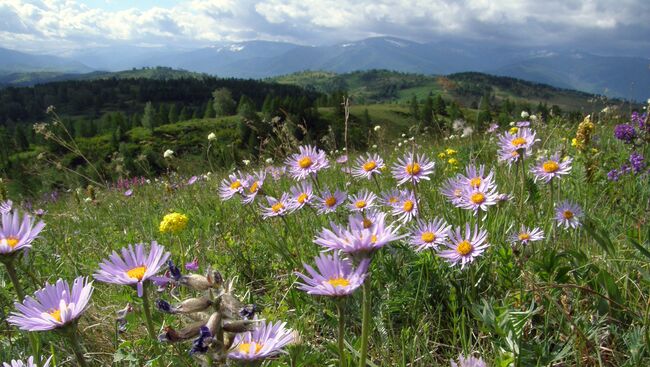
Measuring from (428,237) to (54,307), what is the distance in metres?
1.68

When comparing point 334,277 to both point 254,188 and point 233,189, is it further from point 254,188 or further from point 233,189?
point 233,189

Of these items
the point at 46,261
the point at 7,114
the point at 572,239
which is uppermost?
the point at 572,239

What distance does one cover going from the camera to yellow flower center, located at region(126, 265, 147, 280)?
1.50 m

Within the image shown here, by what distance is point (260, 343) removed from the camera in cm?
128

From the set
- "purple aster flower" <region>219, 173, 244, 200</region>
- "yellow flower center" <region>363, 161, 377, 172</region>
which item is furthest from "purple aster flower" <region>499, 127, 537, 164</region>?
"purple aster flower" <region>219, 173, 244, 200</region>

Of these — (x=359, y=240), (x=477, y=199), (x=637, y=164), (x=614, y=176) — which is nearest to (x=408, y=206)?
(x=477, y=199)

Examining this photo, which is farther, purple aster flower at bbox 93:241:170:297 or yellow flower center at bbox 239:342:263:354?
purple aster flower at bbox 93:241:170:297

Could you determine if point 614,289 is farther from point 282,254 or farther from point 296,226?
point 296,226

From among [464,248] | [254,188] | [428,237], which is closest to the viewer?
[464,248]

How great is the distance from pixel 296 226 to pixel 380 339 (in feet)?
5.81

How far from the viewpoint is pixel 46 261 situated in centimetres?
338

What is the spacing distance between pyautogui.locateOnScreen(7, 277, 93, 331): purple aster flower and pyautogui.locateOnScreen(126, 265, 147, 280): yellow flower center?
139mm

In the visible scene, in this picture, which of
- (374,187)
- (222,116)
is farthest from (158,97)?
(374,187)

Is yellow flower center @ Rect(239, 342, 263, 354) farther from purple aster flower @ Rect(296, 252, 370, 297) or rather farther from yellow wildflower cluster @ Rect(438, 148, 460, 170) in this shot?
yellow wildflower cluster @ Rect(438, 148, 460, 170)
